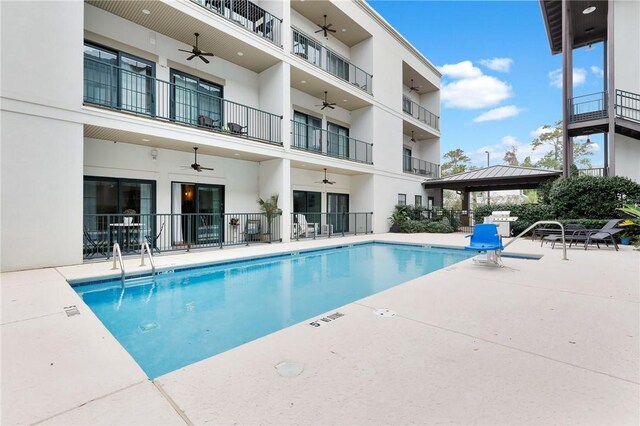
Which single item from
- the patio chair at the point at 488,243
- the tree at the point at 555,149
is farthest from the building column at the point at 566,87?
the tree at the point at 555,149

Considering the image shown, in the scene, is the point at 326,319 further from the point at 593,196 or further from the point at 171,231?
the point at 593,196

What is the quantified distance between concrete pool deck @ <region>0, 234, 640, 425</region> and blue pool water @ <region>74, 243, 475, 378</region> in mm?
586

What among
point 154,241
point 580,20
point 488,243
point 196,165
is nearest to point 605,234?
point 488,243

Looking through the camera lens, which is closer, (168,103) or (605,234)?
(605,234)

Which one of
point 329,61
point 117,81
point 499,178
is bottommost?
point 499,178

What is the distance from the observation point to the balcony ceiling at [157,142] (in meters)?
7.73

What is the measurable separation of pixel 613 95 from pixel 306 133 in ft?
41.3

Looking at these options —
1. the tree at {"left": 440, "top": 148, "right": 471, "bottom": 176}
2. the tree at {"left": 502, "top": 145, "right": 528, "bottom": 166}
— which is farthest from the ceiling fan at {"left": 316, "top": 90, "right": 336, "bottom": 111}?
the tree at {"left": 502, "top": 145, "right": 528, "bottom": 166}

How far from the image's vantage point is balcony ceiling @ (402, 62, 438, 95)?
18975mm

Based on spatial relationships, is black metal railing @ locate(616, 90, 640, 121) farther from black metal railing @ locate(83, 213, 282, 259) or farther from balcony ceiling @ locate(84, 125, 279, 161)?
black metal railing @ locate(83, 213, 282, 259)

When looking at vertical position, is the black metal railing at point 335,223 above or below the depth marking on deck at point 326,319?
above

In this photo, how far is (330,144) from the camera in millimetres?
15508

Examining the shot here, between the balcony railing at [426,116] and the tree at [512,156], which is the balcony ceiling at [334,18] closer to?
the balcony railing at [426,116]

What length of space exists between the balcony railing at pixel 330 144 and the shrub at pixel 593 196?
8.37 meters
